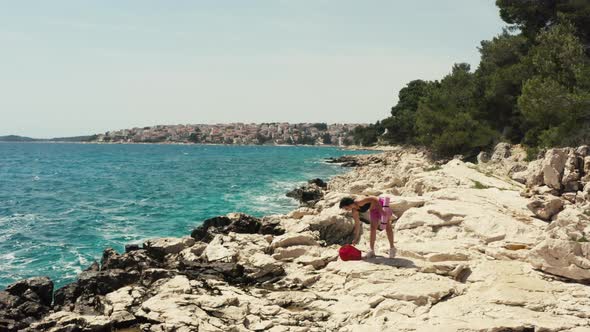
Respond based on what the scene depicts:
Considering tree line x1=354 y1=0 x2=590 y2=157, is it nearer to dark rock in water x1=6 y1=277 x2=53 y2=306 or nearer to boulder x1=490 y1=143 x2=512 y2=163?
boulder x1=490 y1=143 x2=512 y2=163

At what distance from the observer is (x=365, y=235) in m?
14.8

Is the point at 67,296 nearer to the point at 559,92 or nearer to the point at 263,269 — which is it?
the point at 263,269

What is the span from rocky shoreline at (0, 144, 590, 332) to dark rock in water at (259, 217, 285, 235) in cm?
10

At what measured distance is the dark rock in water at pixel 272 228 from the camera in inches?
652

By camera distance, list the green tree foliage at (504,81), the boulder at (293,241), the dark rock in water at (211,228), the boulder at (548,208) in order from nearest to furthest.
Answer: the boulder at (293,241) → the boulder at (548,208) → the dark rock in water at (211,228) → the green tree foliage at (504,81)

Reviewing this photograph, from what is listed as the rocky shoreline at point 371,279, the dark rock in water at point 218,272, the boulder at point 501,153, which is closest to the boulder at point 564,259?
the rocky shoreline at point 371,279

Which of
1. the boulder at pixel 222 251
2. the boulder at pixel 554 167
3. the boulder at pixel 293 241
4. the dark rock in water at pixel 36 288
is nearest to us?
the dark rock in water at pixel 36 288

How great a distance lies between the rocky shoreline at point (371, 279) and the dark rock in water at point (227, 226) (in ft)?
4.73

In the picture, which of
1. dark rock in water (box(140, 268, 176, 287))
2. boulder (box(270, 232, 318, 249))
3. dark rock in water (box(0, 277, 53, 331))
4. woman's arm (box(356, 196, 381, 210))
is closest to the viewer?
dark rock in water (box(0, 277, 53, 331))

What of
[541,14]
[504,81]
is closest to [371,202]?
[504,81]

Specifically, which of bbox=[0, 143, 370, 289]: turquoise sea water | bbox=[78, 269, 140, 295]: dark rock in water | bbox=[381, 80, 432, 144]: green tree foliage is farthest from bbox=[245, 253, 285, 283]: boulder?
bbox=[381, 80, 432, 144]: green tree foliage

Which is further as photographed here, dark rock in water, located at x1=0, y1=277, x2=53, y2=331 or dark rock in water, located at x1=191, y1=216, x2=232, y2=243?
dark rock in water, located at x1=191, y1=216, x2=232, y2=243

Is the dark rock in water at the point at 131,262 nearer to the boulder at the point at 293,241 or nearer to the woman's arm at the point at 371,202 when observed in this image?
the boulder at the point at 293,241

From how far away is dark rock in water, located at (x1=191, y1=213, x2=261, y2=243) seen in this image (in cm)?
1759
